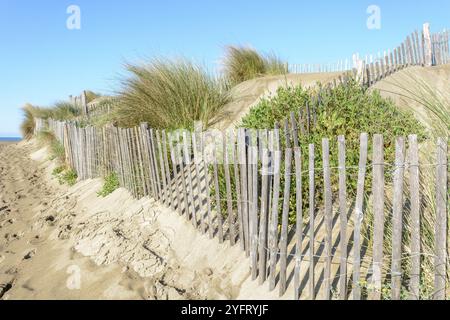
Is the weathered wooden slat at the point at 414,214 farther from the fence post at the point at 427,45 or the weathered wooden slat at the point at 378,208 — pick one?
the fence post at the point at 427,45

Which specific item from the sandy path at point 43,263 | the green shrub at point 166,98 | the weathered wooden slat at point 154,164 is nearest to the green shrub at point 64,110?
the sandy path at point 43,263

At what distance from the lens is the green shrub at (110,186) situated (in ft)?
22.6

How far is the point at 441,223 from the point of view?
2.45 meters

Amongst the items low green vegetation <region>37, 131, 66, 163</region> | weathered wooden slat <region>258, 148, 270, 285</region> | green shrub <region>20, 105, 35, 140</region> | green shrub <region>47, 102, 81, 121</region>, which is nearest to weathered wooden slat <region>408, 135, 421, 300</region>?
weathered wooden slat <region>258, 148, 270, 285</region>

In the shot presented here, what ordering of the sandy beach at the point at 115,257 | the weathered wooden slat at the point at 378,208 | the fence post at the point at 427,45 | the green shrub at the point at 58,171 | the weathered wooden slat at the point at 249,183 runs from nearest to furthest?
the weathered wooden slat at the point at 378,208, the weathered wooden slat at the point at 249,183, the sandy beach at the point at 115,257, the green shrub at the point at 58,171, the fence post at the point at 427,45

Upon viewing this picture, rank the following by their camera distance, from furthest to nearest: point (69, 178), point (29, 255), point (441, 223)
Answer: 1. point (69, 178)
2. point (29, 255)
3. point (441, 223)

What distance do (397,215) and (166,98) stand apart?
5797mm

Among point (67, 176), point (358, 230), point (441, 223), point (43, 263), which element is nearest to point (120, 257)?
point (43, 263)

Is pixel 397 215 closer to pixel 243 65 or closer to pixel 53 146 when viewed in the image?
pixel 243 65

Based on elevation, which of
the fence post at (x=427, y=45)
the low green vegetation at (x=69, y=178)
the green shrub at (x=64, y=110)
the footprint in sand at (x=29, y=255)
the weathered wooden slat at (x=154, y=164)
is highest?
the fence post at (x=427, y=45)

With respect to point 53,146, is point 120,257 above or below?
below

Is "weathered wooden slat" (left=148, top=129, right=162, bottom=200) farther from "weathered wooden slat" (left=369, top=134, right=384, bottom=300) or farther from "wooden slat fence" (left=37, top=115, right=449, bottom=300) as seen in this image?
"weathered wooden slat" (left=369, top=134, right=384, bottom=300)

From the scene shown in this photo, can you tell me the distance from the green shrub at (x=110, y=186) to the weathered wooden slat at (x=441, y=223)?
551 cm
